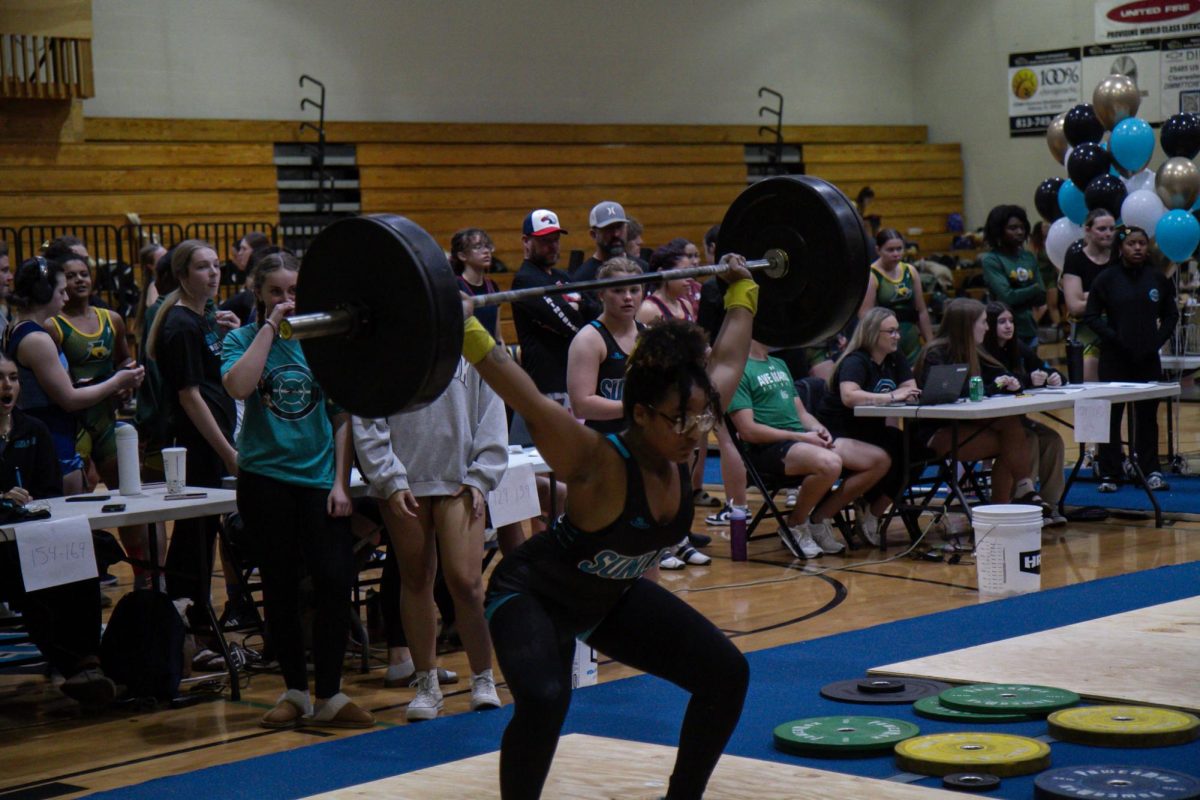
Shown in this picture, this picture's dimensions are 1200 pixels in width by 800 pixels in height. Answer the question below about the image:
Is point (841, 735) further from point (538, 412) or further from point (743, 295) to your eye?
point (538, 412)

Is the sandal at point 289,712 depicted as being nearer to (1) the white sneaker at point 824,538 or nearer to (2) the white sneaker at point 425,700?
(2) the white sneaker at point 425,700

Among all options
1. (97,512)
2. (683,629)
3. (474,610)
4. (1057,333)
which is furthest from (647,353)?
(1057,333)

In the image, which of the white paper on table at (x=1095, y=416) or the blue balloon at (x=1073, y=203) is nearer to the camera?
the white paper on table at (x=1095, y=416)

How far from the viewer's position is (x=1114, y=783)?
3.22m

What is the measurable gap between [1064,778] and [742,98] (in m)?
13.0

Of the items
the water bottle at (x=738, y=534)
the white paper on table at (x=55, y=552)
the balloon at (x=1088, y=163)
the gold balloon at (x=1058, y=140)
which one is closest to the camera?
the white paper on table at (x=55, y=552)

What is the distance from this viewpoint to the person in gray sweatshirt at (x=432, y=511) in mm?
4285

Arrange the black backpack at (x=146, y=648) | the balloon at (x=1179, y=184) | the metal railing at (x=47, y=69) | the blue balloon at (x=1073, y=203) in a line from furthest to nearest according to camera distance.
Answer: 1. the metal railing at (x=47, y=69)
2. the blue balloon at (x=1073, y=203)
3. the balloon at (x=1179, y=184)
4. the black backpack at (x=146, y=648)

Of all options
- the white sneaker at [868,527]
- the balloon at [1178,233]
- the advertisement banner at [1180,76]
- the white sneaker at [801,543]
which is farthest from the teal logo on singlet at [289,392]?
the advertisement banner at [1180,76]

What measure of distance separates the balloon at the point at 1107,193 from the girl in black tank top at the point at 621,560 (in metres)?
6.57

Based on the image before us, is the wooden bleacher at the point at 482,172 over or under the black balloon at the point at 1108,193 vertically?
over

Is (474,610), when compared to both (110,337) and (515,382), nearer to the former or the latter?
(515,382)

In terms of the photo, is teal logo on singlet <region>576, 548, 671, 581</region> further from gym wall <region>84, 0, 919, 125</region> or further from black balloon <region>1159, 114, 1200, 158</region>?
gym wall <region>84, 0, 919, 125</region>

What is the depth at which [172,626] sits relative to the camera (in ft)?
15.4
